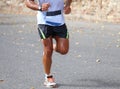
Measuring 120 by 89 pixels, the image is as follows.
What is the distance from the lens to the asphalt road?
7273 millimetres

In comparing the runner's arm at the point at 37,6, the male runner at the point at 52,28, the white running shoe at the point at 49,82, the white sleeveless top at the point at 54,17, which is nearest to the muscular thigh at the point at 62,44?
the male runner at the point at 52,28

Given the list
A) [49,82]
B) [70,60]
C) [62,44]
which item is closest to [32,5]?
[62,44]

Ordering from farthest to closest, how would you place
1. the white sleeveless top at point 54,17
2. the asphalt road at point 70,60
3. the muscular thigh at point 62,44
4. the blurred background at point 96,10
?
1. the blurred background at point 96,10
2. the asphalt road at point 70,60
3. the muscular thigh at point 62,44
4. the white sleeveless top at point 54,17

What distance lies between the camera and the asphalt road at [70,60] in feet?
23.9

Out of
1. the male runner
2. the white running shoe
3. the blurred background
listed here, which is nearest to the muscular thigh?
the male runner

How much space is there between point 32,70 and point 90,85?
1.60m

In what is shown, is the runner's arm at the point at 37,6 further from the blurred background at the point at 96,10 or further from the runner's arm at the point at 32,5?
the blurred background at the point at 96,10

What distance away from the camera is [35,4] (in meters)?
6.75

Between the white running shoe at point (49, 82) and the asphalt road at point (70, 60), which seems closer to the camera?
the white running shoe at point (49, 82)

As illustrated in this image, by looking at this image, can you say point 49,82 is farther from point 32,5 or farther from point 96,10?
point 96,10

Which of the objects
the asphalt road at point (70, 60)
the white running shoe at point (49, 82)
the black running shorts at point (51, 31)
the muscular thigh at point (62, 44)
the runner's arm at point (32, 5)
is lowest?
the asphalt road at point (70, 60)

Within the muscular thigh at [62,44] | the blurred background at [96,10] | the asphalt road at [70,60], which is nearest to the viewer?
the muscular thigh at [62,44]

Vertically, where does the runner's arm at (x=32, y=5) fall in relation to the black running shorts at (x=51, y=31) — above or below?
above

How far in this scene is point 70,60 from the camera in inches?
377
